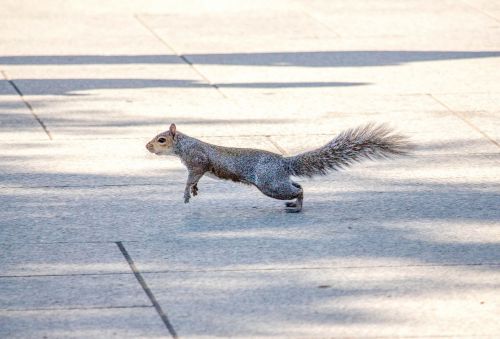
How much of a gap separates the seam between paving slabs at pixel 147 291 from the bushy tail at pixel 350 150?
1299mm

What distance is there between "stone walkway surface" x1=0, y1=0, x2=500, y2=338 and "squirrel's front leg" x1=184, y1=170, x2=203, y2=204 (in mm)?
113

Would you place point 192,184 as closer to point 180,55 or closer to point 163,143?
point 163,143

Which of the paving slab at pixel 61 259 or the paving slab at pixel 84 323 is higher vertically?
the paving slab at pixel 84 323

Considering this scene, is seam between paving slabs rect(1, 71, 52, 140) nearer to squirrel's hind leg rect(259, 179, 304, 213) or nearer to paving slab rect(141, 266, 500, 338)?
squirrel's hind leg rect(259, 179, 304, 213)

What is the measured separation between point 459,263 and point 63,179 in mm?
3065

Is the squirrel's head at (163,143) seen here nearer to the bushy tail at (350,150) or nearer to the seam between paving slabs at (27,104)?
the bushy tail at (350,150)

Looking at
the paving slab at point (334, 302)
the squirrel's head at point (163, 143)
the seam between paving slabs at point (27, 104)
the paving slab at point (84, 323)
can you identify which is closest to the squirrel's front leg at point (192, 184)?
the squirrel's head at point (163, 143)

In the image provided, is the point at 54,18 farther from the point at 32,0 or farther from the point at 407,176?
the point at 407,176

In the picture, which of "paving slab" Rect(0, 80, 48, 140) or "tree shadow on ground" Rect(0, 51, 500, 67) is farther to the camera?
"tree shadow on ground" Rect(0, 51, 500, 67)

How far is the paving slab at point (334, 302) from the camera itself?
587cm

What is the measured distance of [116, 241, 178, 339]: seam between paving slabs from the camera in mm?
5870

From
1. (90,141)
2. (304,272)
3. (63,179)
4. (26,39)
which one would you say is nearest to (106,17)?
(26,39)

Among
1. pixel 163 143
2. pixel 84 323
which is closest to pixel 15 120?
pixel 163 143

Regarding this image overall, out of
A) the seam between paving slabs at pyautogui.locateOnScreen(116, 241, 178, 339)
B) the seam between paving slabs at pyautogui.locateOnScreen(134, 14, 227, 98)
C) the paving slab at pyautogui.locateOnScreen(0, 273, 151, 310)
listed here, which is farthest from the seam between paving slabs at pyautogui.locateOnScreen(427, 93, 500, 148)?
the paving slab at pyautogui.locateOnScreen(0, 273, 151, 310)
